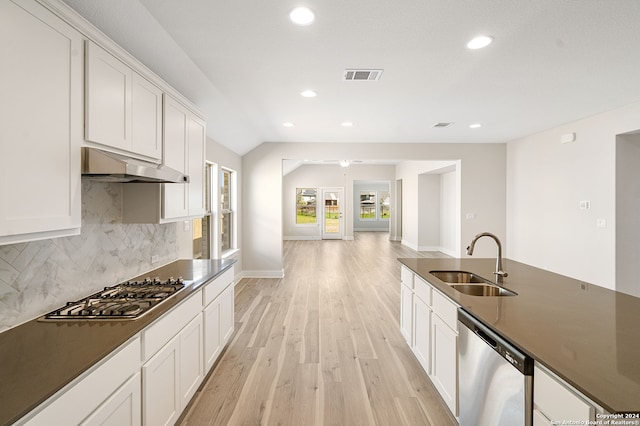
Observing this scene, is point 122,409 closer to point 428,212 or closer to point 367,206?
point 428,212

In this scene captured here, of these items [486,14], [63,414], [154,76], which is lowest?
[63,414]

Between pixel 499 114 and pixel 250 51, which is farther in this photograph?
pixel 499 114

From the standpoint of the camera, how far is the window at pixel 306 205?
12281 mm

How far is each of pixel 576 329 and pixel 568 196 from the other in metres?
4.34

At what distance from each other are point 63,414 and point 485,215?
259 inches

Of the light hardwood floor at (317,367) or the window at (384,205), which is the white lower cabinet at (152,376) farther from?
the window at (384,205)

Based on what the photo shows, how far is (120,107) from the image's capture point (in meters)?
1.84

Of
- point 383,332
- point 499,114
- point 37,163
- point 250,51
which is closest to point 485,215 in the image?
point 499,114

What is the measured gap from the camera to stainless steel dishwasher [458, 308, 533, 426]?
1323 millimetres

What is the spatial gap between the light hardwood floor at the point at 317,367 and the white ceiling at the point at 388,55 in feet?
8.53

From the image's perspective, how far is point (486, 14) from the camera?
6.45ft

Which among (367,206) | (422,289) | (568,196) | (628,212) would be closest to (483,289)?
(422,289)

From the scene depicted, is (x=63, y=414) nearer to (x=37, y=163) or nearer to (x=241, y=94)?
(x=37, y=163)

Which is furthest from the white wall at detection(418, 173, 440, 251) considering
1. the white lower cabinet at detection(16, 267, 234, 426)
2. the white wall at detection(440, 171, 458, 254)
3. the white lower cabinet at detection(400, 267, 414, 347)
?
the white lower cabinet at detection(16, 267, 234, 426)
